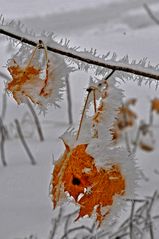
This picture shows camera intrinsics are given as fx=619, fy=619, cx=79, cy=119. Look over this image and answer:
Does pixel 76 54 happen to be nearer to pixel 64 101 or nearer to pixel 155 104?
pixel 155 104

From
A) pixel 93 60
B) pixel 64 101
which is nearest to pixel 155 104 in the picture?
pixel 64 101

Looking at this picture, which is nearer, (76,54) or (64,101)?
(76,54)

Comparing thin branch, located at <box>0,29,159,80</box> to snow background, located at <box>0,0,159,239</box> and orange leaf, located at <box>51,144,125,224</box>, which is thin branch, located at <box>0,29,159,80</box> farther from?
snow background, located at <box>0,0,159,239</box>

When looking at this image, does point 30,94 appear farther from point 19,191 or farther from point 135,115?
point 135,115

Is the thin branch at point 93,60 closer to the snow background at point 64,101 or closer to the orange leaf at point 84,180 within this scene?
the orange leaf at point 84,180

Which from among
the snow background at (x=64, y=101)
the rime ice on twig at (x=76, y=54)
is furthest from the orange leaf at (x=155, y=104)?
the rime ice on twig at (x=76, y=54)

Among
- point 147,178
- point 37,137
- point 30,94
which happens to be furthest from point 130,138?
point 30,94

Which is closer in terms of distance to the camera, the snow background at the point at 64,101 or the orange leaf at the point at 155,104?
the snow background at the point at 64,101

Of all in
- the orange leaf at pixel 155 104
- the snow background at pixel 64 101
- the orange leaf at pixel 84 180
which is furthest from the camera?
the orange leaf at pixel 155 104
